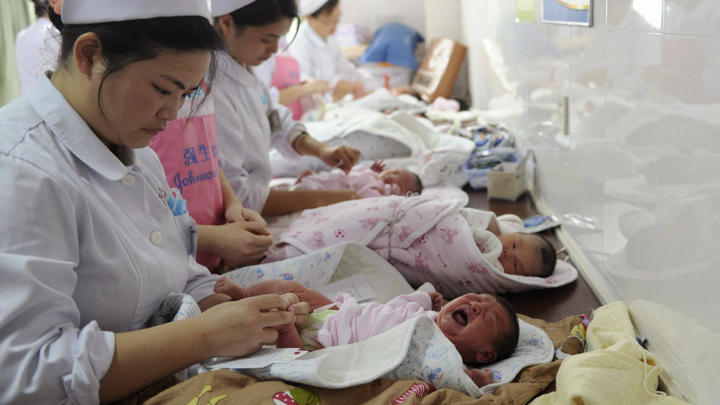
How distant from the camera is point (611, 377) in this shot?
110 centimetres

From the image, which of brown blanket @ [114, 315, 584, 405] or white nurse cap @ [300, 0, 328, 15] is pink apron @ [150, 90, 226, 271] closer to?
brown blanket @ [114, 315, 584, 405]

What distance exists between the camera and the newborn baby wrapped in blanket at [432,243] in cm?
173

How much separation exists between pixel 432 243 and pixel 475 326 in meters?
0.46

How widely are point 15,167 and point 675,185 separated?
1.19 m

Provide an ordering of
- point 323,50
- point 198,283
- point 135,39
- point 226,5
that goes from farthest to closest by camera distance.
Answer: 1. point 323,50
2. point 226,5
3. point 198,283
4. point 135,39

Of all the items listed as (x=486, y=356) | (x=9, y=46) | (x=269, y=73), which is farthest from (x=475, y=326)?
(x=9, y=46)

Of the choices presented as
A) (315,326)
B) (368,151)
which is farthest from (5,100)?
(315,326)

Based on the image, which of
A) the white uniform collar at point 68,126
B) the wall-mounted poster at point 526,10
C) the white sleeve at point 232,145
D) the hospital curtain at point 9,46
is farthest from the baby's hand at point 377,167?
the hospital curtain at point 9,46

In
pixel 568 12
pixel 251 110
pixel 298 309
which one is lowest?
pixel 298 309

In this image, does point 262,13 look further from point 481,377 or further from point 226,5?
point 481,377

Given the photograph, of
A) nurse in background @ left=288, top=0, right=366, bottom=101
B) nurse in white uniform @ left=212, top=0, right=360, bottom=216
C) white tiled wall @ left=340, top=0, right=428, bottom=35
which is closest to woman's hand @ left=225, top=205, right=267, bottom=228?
nurse in white uniform @ left=212, top=0, right=360, bottom=216

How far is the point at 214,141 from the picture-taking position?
1847 millimetres

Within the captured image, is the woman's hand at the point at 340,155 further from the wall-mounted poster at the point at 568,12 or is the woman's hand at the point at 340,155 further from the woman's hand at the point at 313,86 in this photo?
the woman's hand at the point at 313,86

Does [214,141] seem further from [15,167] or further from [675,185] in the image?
[675,185]
